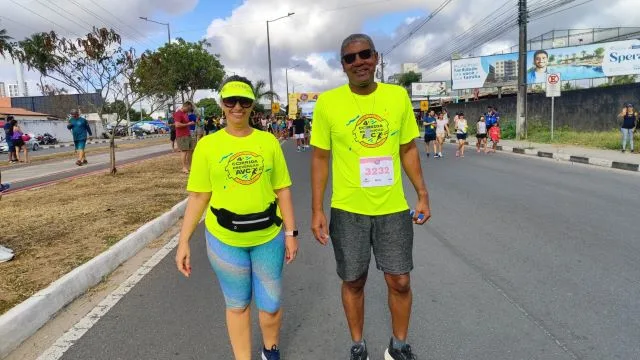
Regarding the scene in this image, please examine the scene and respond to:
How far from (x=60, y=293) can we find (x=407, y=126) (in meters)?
Result: 3.15

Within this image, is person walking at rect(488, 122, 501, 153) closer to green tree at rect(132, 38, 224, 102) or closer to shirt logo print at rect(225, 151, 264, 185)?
green tree at rect(132, 38, 224, 102)

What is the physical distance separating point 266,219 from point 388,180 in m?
0.69

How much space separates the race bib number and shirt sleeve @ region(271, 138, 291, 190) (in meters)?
0.43

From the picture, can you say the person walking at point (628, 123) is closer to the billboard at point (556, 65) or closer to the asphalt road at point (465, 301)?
the asphalt road at point (465, 301)

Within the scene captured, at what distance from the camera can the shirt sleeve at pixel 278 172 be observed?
9.24 feet

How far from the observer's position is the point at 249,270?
2775mm

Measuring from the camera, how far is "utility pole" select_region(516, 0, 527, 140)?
22.3 meters

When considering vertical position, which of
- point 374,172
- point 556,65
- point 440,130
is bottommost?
point 440,130

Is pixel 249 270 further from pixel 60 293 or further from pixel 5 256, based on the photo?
pixel 5 256

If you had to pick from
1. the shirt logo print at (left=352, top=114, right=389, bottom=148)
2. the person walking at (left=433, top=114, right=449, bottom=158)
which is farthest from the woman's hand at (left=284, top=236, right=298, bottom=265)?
the person walking at (left=433, top=114, right=449, bottom=158)

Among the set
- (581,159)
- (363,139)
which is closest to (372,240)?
(363,139)

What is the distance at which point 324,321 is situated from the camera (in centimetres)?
369

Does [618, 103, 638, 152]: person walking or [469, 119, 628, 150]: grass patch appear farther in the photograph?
[469, 119, 628, 150]: grass patch

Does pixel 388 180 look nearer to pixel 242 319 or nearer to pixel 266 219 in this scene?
pixel 266 219
